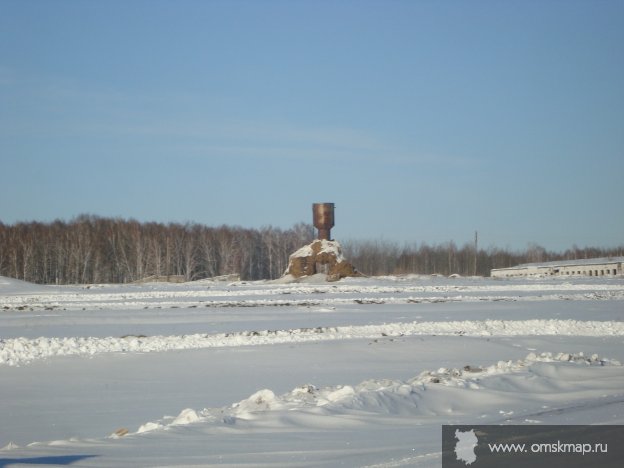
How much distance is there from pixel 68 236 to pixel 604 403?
2960 inches

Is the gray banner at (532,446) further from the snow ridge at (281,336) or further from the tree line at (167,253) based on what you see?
the tree line at (167,253)

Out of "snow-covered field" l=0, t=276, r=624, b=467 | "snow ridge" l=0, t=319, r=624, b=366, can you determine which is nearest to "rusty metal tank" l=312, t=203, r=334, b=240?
"snow-covered field" l=0, t=276, r=624, b=467

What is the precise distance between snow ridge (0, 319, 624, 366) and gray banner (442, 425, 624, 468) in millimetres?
10428

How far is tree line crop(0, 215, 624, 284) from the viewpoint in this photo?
76.7 metres

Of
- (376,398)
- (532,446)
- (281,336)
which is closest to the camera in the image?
(532,446)

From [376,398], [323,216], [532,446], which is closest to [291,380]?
[376,398]

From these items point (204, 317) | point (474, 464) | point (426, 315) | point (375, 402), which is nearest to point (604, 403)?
point (375, 402)

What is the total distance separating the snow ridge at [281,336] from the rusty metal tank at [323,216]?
2855cm

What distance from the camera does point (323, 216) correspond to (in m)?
50.8

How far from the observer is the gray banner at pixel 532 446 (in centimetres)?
662

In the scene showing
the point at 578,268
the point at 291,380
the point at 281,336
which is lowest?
the point at 291,380

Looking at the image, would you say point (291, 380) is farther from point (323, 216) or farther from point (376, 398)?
point (323, 216)

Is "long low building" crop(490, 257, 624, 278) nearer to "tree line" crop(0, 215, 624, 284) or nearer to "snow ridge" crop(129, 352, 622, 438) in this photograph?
"tree line" crop(0, 215, 624, 284)

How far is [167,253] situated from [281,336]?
6273 cm
